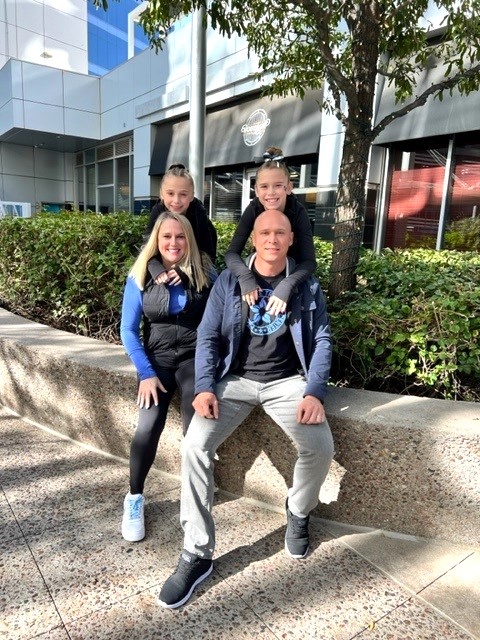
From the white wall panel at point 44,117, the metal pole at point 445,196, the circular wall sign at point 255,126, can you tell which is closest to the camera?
the metal pole at point 445,196

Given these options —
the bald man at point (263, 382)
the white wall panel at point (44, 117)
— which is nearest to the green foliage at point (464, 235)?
the bald man at point (263, 382)

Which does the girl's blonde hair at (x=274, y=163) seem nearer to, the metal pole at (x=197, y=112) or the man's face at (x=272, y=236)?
the man's face at (x=272, y=236)

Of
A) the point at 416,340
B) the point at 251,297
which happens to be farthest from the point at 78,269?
the point at 416,340

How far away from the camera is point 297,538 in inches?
92.2

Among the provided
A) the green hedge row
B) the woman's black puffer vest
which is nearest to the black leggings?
the woman's black puffer vest

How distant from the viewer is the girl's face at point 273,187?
2908 mm

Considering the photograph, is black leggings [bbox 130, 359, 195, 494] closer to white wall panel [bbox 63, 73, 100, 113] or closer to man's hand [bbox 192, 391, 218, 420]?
man's hand [bbox 192, 391, 218, 420]

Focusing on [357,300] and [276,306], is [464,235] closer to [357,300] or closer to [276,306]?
[357,300]

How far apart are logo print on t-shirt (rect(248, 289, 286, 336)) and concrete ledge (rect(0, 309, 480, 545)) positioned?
48cm

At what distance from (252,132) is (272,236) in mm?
10227

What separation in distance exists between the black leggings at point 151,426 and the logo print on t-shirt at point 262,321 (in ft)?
1.57

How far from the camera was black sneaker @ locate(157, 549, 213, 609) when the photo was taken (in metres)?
2.00

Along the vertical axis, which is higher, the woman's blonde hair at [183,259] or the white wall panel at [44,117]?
the white wall panel at [44,117]

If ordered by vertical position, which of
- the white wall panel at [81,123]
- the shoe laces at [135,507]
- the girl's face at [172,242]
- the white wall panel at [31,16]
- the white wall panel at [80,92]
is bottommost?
the shoe laces at [135,507]
